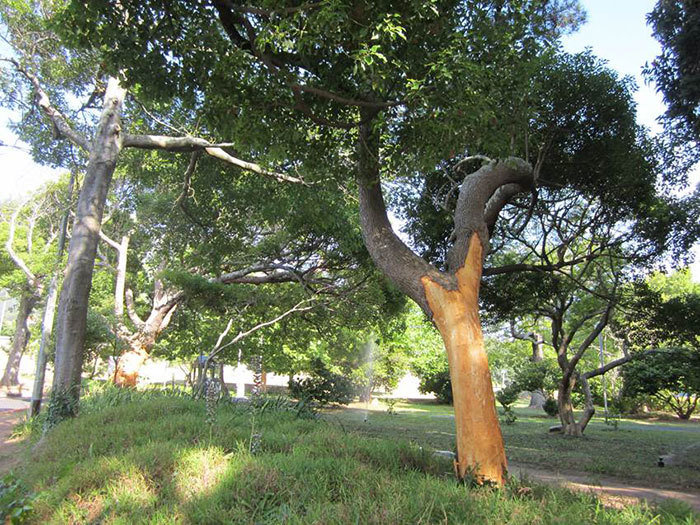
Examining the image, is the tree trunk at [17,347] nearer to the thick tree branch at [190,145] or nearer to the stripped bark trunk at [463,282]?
the thick tree branch at [190,145]

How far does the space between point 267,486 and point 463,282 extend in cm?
280

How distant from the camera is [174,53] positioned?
18.8 ft

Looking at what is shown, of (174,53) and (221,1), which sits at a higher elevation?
(221,1)

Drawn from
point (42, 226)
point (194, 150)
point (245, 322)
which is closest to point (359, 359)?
point (245, 322)

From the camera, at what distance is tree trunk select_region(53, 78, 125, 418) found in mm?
8570

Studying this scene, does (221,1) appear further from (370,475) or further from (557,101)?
(557,101)

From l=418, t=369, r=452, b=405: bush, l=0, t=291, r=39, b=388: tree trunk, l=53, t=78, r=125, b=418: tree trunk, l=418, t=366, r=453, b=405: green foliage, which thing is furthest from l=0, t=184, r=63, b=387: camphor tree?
l=418, t=369, r=452, b=405: bush

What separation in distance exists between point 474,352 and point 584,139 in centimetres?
642

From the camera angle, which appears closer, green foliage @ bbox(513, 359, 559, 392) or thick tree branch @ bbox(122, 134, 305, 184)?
thick tree branch @ bbox(122, 134, 305, 184)

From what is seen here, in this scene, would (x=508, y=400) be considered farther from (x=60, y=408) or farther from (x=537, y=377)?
(x=60, y=408)

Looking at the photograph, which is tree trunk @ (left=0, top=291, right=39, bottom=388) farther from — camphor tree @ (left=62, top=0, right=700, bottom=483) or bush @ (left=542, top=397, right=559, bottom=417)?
bush @ (left=542, top=397, right=559, bottom=417)

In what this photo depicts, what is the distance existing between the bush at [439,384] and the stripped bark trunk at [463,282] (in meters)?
26.0

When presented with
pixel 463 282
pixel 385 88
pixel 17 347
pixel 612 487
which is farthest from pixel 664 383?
pixel 17 347

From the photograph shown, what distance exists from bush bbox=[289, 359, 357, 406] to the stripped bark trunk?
1755 centimetres
